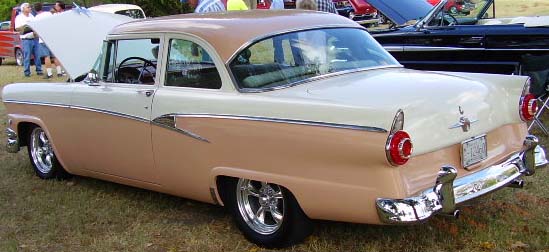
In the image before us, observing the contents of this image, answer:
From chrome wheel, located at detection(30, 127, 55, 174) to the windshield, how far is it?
2.78m

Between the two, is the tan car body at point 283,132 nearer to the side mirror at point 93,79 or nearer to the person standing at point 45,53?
the side mirror at point 93,79

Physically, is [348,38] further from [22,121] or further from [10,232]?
[22,121]

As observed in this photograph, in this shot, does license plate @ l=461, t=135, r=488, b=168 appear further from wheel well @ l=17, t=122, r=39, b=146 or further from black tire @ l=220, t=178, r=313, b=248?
wheel well @ l=17, t=122, r=39, b=146

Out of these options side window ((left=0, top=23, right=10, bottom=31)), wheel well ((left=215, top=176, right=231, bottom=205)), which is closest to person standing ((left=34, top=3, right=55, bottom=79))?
side window ((left=0, top=23, right=10, bottom=31))

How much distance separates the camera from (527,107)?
4238 millimetres

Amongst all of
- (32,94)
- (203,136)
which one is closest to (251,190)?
(203,136)

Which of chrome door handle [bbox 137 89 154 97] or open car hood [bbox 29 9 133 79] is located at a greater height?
open car hood [bbox 29 9 133 79]

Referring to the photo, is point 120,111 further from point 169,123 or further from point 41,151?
point 41,151

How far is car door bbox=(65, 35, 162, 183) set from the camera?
184 inches

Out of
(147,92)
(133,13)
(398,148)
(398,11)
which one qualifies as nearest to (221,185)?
(147,92)

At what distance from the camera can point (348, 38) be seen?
474 centimetres

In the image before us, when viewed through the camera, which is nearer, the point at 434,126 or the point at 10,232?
the point at 434,126

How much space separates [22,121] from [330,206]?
12.3 feet

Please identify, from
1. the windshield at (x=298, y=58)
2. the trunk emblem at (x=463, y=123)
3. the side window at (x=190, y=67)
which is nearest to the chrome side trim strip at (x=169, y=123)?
the side window at (x=190, y=67)
